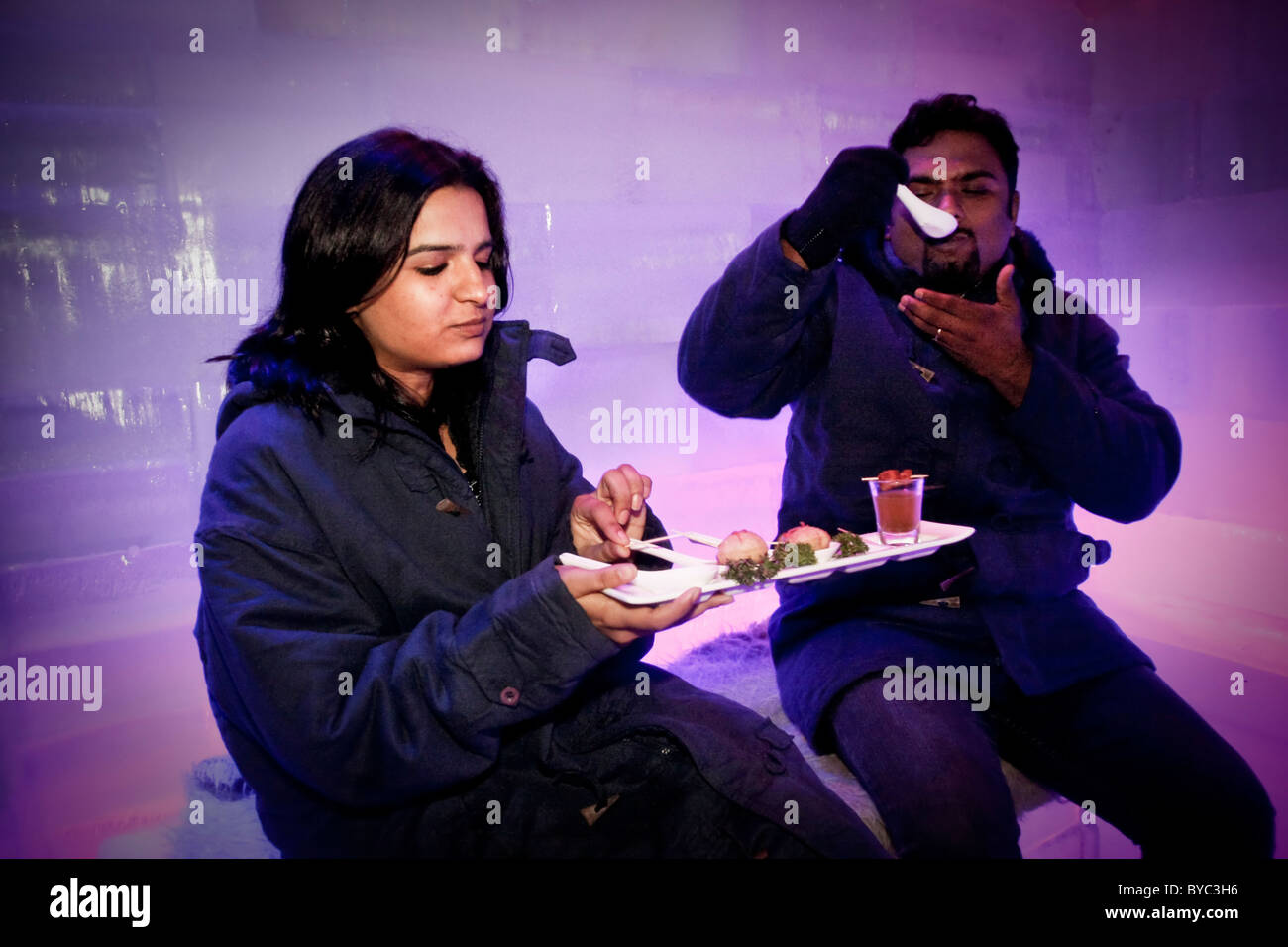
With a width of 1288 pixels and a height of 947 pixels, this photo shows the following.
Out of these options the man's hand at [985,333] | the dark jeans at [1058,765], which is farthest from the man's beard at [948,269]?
the dark jeans at [1058,765]

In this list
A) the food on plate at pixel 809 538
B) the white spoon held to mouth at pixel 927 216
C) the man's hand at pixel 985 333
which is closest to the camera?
the food on plate at pixel 809 538

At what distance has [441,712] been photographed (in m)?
1.49

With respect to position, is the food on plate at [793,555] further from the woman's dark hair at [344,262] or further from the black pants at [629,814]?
the woman's dark hair at [344,262]

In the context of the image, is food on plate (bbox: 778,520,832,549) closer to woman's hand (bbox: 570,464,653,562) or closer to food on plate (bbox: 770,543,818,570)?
food on plate (bbox: 770,543,818,570)

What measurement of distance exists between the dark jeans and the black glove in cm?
97

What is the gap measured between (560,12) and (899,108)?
150 cm

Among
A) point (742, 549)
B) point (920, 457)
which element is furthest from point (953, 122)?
point (742, 549)

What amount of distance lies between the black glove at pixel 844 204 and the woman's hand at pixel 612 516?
24.9 inches

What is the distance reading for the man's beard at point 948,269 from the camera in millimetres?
2287

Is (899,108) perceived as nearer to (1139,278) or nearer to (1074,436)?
(1139,278)

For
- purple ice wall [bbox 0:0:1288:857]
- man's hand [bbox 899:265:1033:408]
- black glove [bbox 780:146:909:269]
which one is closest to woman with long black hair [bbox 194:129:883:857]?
black glove [bbox 780:146:909:269]

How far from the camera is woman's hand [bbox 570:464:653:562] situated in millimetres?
1769

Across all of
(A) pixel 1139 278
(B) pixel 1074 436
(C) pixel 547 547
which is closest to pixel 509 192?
(C) pixel 547 547

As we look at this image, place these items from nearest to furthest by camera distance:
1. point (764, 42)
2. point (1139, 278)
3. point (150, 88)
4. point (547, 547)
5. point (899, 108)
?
1. point (547, 547)
2. point (150, 88)
3. point (764, 42)
4. point (899, 108)
5. point (1139, 278)
